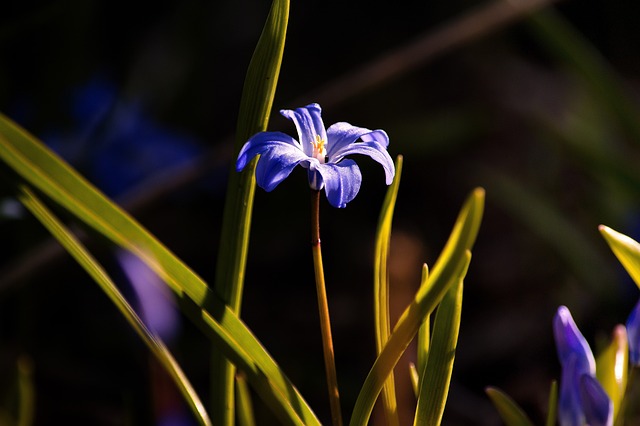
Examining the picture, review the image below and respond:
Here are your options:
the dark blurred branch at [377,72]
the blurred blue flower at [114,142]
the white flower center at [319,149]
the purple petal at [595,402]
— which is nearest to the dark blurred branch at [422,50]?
the dark blurred branch at [377,72]

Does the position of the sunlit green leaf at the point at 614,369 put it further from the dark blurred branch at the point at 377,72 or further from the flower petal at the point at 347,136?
the dark blurred branch at the point at 377,72

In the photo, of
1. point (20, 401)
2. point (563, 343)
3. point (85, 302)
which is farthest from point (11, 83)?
point (563, 343)

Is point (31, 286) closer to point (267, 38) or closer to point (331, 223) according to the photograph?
point (331, 223)

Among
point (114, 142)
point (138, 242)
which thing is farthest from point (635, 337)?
point (114, 142)

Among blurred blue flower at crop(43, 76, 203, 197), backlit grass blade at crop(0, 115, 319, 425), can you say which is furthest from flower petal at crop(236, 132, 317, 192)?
blurred blue flower at crop(43, 76, 203, 197)

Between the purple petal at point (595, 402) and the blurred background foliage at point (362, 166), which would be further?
the blurred background foliage at point (362, 166)

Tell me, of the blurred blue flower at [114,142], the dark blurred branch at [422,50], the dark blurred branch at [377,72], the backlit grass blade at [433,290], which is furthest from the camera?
the blurred blue flower at [114,142]
